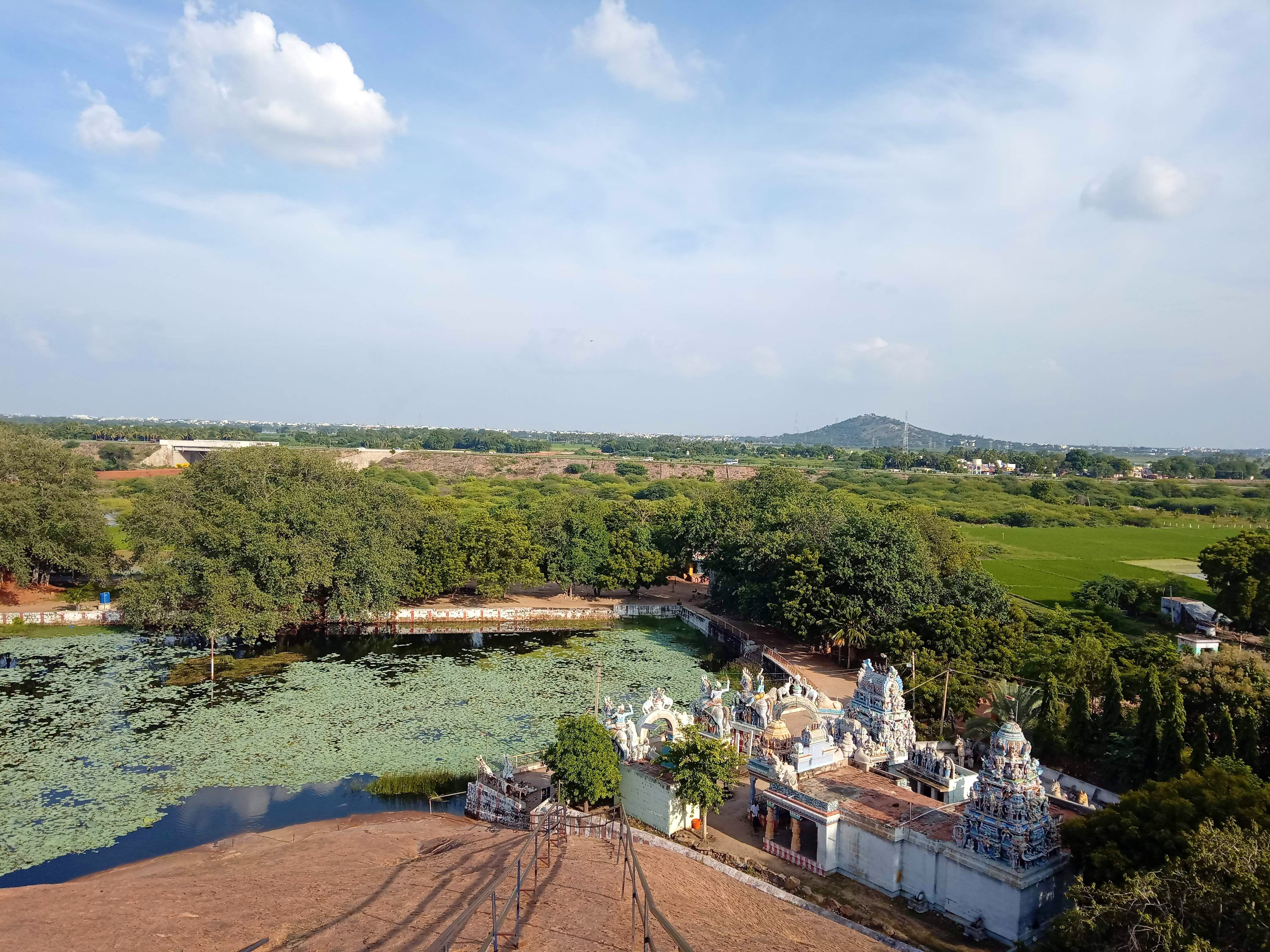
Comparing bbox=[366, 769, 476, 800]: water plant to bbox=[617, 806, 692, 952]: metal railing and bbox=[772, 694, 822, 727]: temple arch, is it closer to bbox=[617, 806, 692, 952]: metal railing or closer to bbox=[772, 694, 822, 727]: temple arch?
bbox=[617, 806, 692, 952]: metal railing

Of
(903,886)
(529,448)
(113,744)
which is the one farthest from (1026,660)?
(529,448)

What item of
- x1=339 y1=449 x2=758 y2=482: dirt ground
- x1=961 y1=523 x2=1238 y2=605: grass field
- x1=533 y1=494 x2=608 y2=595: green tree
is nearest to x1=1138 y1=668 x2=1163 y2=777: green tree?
x1=961 y1=523 x2=1238 y2=605: grass field

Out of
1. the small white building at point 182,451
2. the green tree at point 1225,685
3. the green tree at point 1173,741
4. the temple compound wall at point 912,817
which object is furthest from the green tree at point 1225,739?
the small white building at point 182,451

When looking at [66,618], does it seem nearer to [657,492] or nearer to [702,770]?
[702,770]

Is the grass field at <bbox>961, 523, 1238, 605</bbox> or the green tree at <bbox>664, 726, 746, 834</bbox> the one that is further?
the grass field at <bbox>961, 523, 1238, 605</bbox>

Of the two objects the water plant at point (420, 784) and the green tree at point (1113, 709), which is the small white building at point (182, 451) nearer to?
the water plant at point (420, 784)

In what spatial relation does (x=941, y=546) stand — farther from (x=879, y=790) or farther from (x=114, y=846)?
(x=114, y=846)

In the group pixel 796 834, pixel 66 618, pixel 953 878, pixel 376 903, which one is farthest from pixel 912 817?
pixel 66 618
